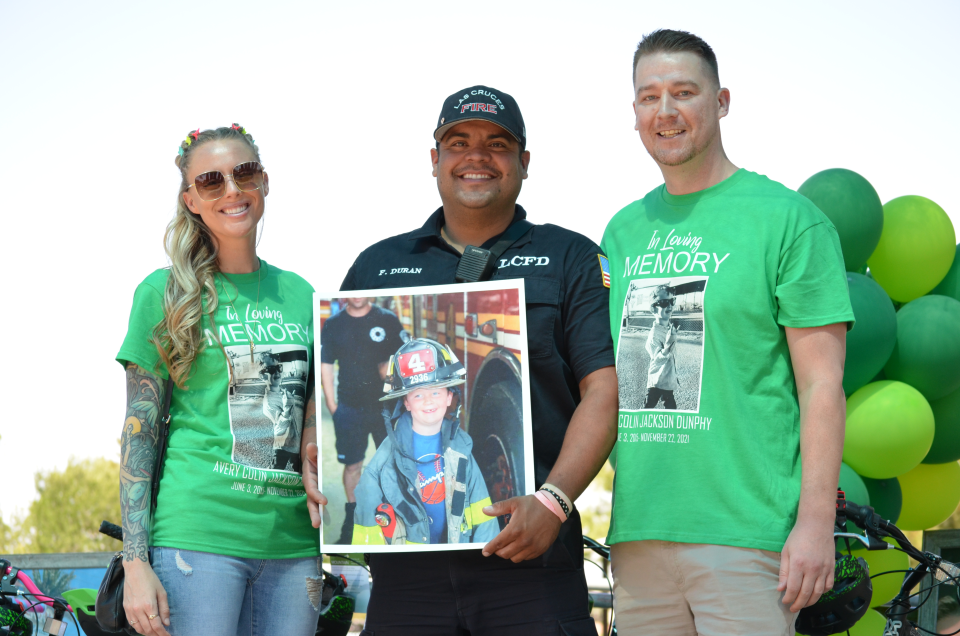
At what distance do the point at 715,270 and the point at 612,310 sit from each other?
0.35 m

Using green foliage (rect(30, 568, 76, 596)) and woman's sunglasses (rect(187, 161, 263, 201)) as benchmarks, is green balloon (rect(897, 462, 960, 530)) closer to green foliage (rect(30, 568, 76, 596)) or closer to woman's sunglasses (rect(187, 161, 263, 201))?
woman's sunglasses (rect(187, 161, 263, 201))

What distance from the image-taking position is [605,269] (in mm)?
2646

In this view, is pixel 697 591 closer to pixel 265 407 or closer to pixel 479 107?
pixel 265 407

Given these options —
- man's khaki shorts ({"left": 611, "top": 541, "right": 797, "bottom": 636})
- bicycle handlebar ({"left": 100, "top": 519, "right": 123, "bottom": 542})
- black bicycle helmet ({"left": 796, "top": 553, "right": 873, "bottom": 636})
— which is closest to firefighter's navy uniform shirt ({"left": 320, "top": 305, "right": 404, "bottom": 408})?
man's khaki shorts ({"left": 611, "top": 541, "right": 797, "bottom": 636})

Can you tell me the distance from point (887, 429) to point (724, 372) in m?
3.20

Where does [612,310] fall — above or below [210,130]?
below

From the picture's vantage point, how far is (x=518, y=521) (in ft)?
7.41

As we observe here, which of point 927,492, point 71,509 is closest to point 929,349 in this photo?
point 927,492

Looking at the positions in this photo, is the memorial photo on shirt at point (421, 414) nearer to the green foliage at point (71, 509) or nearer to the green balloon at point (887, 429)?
the green balloon at point (887, 429)

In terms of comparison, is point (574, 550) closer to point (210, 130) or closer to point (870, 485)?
point (210, 130)

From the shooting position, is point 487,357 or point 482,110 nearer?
point 487,357

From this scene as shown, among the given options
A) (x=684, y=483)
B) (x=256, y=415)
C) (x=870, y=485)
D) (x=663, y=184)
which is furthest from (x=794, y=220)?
(x=870, y=485)

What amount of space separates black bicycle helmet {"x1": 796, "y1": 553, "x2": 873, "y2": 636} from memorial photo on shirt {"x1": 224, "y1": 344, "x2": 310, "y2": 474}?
2875 mm

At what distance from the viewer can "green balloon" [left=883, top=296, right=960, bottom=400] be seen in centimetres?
515
